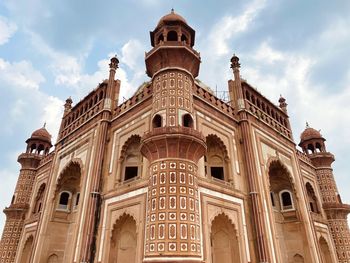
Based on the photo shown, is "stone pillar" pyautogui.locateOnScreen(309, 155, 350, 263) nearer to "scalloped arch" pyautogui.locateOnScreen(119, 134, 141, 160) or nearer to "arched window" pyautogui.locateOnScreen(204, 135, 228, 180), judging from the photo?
"arched window" pyautogui.locateOnScreen(204, 135, 228, 180)

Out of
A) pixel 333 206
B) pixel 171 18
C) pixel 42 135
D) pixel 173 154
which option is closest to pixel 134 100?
pixel 171 18

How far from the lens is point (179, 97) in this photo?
37.1ft

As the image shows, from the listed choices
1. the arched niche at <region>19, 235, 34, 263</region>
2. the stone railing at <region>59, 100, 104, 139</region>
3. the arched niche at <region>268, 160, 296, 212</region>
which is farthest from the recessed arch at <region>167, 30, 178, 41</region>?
the arched niche at <region>19, 235, 34, 263</region>

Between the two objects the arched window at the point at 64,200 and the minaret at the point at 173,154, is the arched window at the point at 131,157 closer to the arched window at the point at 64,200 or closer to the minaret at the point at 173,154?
the minaret at the point at 173,154

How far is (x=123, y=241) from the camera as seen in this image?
38.0ft

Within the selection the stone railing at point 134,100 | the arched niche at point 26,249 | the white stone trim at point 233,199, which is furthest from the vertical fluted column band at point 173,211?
the arched niche at point 26,249

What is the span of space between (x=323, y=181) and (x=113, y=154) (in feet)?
55.8

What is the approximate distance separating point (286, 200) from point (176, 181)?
1031 cm

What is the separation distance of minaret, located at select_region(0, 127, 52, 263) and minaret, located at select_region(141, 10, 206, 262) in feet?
49.4

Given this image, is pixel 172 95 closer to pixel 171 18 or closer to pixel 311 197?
pixel 171 18

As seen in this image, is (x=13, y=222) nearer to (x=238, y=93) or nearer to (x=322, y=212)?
(x=238, y=93)

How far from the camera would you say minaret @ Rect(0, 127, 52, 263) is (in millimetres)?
19797

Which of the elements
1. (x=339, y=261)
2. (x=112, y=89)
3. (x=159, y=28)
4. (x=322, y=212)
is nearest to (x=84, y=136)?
(x=112, y=89)

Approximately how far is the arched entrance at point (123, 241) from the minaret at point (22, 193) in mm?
12631
